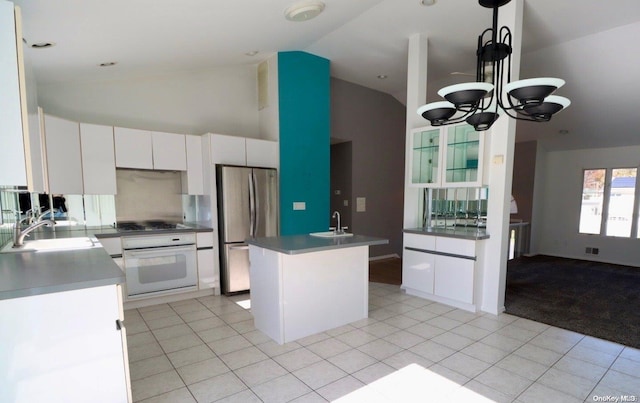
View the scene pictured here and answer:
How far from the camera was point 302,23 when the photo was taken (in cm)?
354

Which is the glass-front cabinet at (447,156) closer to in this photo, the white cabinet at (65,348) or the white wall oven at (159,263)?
the white wall oven at (159,263)

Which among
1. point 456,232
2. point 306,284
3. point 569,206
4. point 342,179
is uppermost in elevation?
point 342,179

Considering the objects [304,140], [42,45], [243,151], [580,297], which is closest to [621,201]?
[580,297]

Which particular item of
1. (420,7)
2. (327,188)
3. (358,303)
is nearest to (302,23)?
(420,7)

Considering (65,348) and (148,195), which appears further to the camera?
(148,195)

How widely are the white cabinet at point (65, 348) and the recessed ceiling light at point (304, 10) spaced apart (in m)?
2.80

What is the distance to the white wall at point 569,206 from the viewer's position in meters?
6.15

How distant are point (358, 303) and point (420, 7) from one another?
131 inches

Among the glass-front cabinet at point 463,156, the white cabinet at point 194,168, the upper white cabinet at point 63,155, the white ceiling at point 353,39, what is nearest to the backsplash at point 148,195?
the white cabinet at point 194,168

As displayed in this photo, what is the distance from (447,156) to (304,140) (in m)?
2.11

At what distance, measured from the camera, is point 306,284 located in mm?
2990

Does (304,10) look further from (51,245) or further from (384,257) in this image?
(384,257)

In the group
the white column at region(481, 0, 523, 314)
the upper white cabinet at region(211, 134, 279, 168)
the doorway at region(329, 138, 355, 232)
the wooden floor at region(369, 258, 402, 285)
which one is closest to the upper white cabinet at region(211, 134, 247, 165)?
the upper white cabinet at region(211, 134, 279, 168)

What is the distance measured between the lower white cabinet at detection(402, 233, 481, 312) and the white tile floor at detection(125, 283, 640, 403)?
0.34 metres
